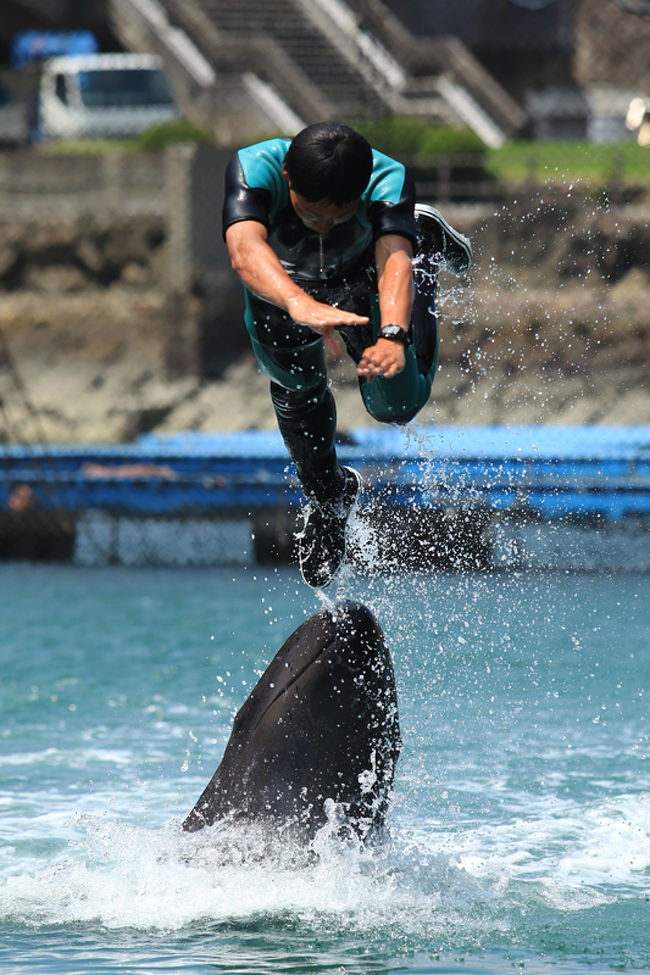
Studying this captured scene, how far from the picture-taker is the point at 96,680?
34.7 feet

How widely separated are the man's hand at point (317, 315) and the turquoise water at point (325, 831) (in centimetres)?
164

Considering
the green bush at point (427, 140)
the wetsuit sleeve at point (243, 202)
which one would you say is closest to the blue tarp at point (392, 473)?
the green bush at point (427, 140)

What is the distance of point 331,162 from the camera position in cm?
490

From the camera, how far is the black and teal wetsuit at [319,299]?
5301mm

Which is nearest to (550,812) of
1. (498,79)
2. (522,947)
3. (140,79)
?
(522,947)

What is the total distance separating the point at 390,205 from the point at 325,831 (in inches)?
83.8

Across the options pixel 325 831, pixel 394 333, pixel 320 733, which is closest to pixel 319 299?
pixel 394 333

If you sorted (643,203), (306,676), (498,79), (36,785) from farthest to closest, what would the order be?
(498,79), (643,203), (36,785), (306,676)

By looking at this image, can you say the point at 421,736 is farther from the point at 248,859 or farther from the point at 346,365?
the point at 346,365

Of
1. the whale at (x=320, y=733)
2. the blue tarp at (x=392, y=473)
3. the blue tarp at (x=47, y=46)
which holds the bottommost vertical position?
the blue tarp at (x=392, y=473)

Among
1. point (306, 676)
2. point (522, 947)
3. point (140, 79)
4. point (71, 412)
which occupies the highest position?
point (140, 79)

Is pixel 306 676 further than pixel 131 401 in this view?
No

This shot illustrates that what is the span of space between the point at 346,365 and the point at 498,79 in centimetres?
1459

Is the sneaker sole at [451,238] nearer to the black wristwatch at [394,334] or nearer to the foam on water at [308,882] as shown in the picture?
the black wristwatch at [394,334]
